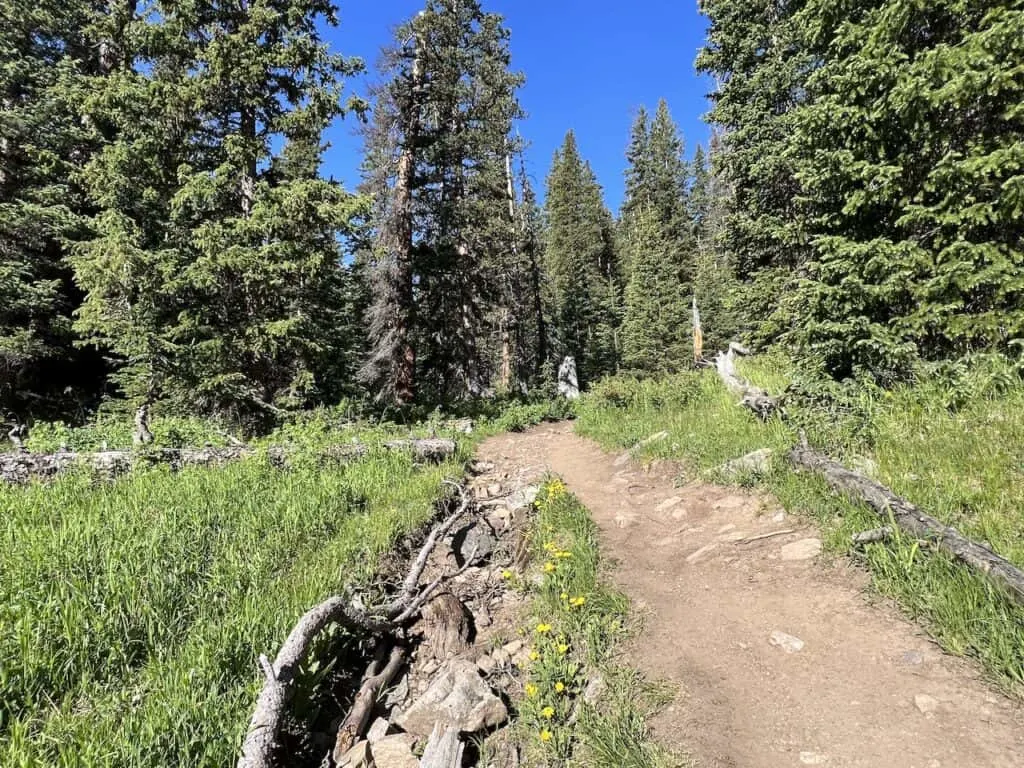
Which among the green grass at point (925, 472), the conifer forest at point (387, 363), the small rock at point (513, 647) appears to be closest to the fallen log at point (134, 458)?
the conifer forest at point (387, 363)

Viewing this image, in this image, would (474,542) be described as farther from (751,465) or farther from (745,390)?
(745,390)

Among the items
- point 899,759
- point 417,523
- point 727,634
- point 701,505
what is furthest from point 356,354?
point 899,759

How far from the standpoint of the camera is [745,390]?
9352 millimetres

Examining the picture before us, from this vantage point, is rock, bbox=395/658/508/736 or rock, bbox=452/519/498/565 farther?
rock, bbox=452/519/498/565

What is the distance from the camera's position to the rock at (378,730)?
3116 mm

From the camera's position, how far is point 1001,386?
5.45 meters

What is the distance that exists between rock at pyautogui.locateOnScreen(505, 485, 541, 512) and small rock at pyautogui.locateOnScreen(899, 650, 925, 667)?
4.21 meters

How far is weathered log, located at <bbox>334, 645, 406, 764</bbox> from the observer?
311cm

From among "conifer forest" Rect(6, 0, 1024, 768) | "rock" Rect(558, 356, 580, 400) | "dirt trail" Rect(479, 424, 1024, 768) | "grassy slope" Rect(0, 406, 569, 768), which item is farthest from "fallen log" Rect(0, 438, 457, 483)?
"rock" Rect(558, 356, 580, 400)

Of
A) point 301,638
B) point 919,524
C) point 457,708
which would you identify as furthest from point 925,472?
point 301,638

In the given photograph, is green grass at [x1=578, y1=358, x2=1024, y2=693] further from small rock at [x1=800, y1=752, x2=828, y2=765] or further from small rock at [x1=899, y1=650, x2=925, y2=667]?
small rock at [x1=800, y1=752, x2=828, y2=765]

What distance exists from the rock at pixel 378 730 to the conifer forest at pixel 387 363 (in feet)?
0.28

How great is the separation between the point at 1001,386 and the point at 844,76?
4375 millimetres

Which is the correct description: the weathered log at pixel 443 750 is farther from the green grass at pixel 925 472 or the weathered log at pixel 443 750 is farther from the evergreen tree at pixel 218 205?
the evergreen tree at pixel 218 205
